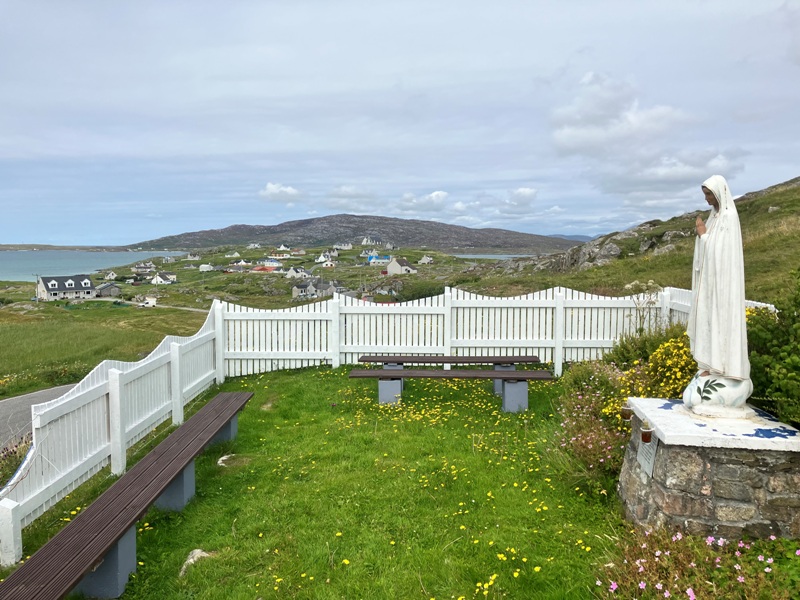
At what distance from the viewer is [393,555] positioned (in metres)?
4.29

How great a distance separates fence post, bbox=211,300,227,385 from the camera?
10.9 metres

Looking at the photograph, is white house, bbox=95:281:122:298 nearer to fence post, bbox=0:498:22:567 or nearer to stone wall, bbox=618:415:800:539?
fence post, bbox=0:498:22:567

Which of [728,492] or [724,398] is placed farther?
[724,398]

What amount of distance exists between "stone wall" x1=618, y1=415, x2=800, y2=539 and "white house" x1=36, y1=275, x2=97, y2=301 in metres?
107

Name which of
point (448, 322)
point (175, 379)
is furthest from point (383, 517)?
point (448, 322)

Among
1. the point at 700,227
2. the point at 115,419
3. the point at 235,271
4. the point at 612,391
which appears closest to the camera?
the point at 700,227

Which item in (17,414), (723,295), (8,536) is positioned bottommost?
(17,414)

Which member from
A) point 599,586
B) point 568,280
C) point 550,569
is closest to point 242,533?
point 550,569

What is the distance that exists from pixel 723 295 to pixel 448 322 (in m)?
7.10

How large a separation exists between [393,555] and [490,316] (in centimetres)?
759

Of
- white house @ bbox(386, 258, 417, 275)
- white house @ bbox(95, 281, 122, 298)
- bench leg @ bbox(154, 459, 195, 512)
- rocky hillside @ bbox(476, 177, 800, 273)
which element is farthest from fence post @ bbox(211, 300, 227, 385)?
white house @ bbox(95, 281, 122, 298)

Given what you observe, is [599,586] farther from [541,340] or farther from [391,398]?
[541,340]

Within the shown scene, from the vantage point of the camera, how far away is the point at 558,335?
443 inches

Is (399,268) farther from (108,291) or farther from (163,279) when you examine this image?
(163,279)
